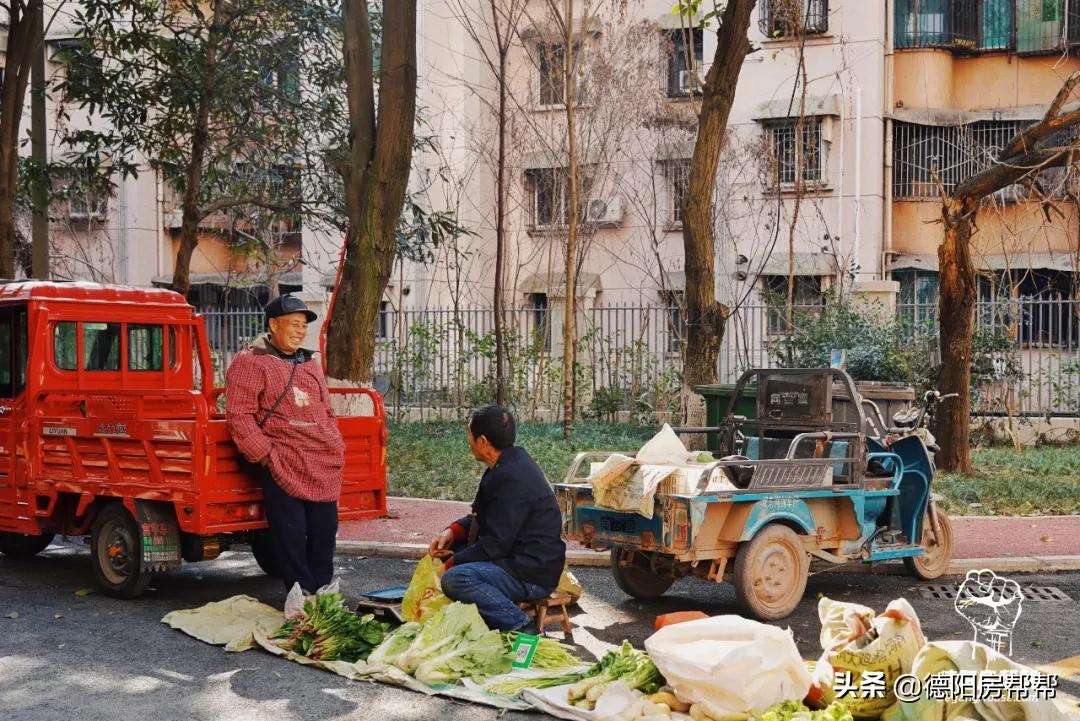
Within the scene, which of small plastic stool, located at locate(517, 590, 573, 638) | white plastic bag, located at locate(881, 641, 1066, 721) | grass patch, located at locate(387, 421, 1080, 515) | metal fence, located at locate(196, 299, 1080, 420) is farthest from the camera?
metal fence, located at locate(196, 299, 1080, 420)

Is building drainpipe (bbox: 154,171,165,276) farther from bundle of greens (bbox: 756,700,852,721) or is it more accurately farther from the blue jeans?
bundle of greens (bbox: 756,700,852,721)

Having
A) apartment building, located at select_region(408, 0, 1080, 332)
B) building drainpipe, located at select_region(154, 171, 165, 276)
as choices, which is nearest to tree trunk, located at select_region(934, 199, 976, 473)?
apartment building, located at select_region(408, 0, 1080, 332)

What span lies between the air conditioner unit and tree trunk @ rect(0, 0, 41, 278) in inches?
466

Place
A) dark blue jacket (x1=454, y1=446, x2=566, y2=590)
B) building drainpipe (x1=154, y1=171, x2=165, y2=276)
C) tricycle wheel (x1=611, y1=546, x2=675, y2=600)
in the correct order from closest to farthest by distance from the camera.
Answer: dark blue jacket (x1=454, y1=446, x2=566, y2=590)
tricycle wheel (x1=611, y1=546, x2=675, y2=600)
building drainpipe (x1=154, y1=171, x2=165, y2=276)

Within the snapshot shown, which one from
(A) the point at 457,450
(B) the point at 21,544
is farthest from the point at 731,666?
(A) the point at 457,450

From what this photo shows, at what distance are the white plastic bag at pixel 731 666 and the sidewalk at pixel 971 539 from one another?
449 cm

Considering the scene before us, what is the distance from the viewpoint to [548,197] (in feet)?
85.3

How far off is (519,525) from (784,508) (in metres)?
1.98

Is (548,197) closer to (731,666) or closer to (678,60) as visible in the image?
(678,60)

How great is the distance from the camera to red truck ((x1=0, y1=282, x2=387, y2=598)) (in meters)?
8.14

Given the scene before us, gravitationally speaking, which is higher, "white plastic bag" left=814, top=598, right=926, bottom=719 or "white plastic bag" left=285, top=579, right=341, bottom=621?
"white plastic bag" left=814, top=598, right=926, bottom=719

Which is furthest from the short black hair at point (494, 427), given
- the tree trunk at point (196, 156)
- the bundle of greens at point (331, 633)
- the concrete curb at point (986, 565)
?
the tree trunk at point (196, 156)

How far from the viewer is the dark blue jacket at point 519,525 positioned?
7.04 m

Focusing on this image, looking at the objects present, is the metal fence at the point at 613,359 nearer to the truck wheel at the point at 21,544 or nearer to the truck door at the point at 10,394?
the truck wheel at the point at 21,544
